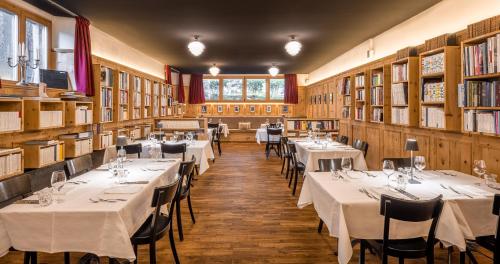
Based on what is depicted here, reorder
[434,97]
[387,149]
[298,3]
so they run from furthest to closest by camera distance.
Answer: [387,149] → [298,3] → [434,97]

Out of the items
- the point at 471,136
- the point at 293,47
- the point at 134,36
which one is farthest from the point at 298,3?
the point at 134,36

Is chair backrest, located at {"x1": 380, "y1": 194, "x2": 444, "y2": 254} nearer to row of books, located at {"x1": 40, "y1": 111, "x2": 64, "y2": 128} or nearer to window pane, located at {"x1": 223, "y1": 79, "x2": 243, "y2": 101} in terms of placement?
row of books, located at {"x1": 40, "y1": 111, "x2": 64, "y2": 128}

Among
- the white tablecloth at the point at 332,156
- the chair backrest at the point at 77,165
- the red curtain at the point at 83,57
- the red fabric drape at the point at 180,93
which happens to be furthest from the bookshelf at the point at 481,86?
the red fabric drape at the point at 180,93

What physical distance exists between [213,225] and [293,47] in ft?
14.4

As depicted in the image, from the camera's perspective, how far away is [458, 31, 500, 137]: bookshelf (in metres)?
3.56

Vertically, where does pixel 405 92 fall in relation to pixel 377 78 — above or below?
below

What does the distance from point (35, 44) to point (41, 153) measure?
6.66 feet

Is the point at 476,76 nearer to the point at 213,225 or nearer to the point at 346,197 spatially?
the point at 346,197

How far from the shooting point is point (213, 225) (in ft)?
14.7

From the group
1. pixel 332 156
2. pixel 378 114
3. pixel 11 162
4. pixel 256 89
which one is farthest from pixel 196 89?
pixel 11 162

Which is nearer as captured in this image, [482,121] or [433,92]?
[482,121]

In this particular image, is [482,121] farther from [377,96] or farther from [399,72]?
[377,96]

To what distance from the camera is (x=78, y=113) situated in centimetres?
574

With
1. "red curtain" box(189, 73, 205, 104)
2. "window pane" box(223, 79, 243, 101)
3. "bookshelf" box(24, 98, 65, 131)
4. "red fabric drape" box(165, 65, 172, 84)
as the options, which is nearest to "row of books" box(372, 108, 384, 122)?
"bookshelf" box(24, 98, 65, 131)
